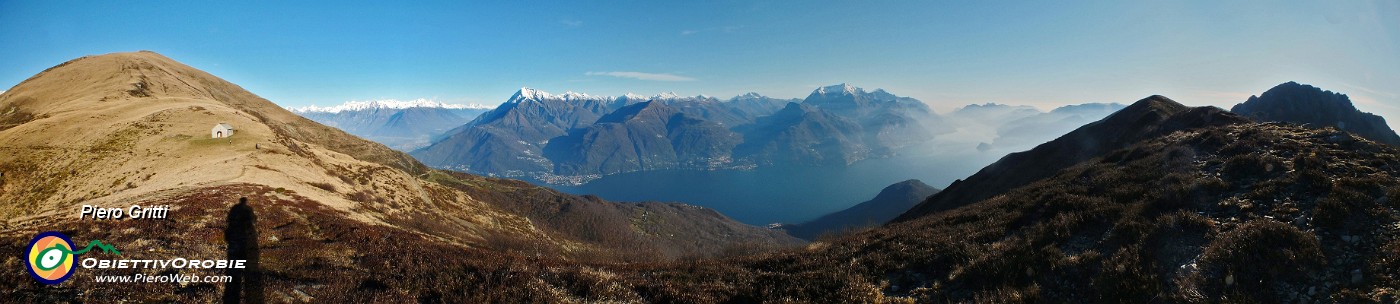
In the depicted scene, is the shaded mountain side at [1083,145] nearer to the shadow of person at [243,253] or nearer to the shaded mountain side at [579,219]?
the shadow of person at [243,253]

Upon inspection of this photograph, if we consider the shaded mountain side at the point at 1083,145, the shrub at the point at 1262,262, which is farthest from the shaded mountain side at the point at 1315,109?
the shrub at the point at 1262,262

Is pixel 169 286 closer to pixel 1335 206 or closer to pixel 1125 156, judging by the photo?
pixel 1335 206

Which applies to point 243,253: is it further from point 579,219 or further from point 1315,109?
point 1315,109

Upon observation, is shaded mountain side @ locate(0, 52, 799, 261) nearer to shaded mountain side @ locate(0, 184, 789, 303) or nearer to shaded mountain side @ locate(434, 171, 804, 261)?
shaded mountain side @ locate(0, 184, 789, 303)

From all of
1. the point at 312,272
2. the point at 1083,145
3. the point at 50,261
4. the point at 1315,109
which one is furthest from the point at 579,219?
the point at 1315,109

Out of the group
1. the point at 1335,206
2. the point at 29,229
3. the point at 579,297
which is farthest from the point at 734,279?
the point at 29,229

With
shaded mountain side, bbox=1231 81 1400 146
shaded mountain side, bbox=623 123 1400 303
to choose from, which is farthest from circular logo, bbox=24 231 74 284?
shaded mountain side, bbox=1231 81 1400 146
